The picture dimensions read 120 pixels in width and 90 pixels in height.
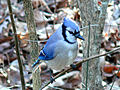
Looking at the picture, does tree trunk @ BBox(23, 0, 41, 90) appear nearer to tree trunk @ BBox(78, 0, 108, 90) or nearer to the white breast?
the white breast

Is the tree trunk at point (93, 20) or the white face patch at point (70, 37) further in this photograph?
the tree trunk at point (93, 20)

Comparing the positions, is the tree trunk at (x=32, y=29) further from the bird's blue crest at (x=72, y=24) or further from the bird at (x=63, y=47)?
the bird's blue crest at (x=72, y=24)

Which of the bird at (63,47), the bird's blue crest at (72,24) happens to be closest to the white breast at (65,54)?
the bird at (63,47)

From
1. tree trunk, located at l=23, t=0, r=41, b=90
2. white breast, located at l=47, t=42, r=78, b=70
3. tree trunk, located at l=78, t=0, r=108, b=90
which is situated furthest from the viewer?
tree trunk, located at l=78, t=0, r=108, b=90

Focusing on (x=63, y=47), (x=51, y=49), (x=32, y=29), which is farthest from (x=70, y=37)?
(x=32, y=29)

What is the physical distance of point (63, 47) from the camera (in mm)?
1597

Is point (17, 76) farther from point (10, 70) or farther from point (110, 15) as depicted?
point (110, 15)

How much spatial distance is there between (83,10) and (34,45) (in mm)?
616

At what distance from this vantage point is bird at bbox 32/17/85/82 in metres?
1.49

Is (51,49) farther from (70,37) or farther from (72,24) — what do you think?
(72,24)

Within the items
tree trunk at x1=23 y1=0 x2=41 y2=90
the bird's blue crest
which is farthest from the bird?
tree trunk at x1=23 y1=0 x2=41 y2=90

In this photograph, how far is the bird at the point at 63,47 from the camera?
1.49 meters

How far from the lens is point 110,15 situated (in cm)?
411

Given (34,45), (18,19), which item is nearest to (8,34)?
(18,19)
